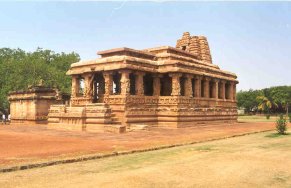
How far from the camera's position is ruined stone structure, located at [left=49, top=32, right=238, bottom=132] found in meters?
22.6

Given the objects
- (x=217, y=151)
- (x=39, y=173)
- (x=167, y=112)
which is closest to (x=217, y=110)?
(x=167, y=112)

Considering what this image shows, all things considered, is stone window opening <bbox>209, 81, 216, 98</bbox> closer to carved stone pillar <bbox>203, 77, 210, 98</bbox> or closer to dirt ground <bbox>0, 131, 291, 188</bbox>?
carved stone pillar <bbox>203, 77, 210, 98</bbox>

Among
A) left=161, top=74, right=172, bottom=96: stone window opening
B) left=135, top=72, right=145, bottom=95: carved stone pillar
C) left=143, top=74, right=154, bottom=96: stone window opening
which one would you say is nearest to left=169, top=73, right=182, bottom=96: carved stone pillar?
left=135, top=72, right=145, bottom=95: carved stone pillar

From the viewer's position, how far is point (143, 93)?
80.6ft

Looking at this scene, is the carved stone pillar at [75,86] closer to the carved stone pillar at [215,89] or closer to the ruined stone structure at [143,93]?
the ruined stone structure at [143,93]

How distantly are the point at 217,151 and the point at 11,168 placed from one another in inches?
263

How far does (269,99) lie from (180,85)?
63.6 m

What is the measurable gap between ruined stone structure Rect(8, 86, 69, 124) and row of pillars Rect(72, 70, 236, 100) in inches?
209

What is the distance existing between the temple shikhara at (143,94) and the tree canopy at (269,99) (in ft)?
177

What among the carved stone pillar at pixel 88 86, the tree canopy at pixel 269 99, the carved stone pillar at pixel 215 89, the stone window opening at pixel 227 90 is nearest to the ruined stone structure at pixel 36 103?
the carved stone pillar at pixel 88 86

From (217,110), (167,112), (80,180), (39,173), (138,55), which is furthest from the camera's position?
(217,110)

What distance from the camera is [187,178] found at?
714 centimetres

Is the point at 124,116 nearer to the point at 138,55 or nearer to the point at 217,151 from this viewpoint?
the point at 138,55

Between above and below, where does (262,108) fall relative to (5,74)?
below
